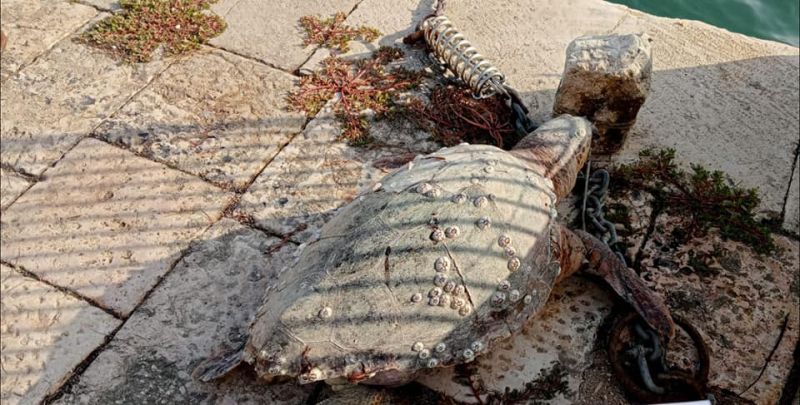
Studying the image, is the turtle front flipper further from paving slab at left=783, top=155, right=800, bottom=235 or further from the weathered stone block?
paving slab at left=783, top=155, right=800, bottom=235

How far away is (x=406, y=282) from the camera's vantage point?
318 centimetres

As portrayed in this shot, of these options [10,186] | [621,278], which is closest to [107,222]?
[10,186]

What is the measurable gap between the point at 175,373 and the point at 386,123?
7.35 feet

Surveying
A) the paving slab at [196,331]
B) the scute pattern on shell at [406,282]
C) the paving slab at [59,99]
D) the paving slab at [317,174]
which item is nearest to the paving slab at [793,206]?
the scute pattern on shell at [406,282]

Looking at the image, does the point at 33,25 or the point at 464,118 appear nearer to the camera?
the point at 464,118

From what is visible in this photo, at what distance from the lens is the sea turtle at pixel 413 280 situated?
315 cm

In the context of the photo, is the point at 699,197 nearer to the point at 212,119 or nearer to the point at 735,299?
the point at 735,299

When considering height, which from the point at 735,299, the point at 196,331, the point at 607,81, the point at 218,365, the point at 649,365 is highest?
the point at 607,81

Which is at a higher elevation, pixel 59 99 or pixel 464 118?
pixel 464 118

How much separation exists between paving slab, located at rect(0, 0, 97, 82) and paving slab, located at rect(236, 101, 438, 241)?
2098mm

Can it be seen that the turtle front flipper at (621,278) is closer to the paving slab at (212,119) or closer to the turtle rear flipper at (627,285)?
the turtle rear flipper at (627,285)

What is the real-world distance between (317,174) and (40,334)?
6.09 ft

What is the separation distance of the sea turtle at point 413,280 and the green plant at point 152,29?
8.45ft

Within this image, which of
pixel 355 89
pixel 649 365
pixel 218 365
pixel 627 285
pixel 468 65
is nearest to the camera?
pixel 218 365
